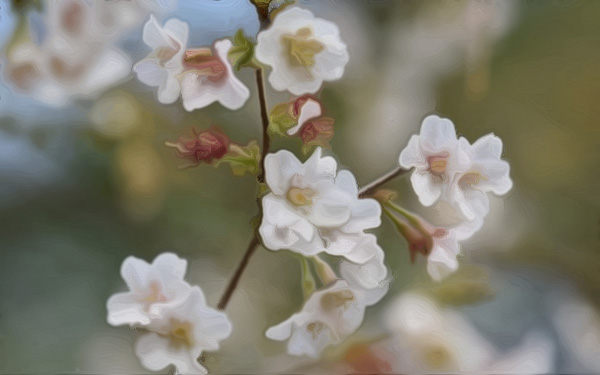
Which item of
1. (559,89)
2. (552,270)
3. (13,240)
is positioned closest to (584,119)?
(559,89)

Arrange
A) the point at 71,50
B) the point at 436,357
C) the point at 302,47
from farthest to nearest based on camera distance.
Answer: the point at 436,357 → the point at 71,50 → the point at 302,47

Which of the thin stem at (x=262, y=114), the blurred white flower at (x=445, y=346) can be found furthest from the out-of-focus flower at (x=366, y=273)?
the blurred white flower at (x=445, y=346)

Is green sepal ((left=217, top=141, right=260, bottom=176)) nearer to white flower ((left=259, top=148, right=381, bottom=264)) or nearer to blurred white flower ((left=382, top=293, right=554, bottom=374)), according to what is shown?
white flower ((left=259, top=148, right=381, bottom=264))

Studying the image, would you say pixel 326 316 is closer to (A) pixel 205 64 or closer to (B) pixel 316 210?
(B) pixel 316 210

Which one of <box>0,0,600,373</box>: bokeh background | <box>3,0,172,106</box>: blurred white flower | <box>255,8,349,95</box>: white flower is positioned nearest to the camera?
<box>255,8,349,95</box>: white flower

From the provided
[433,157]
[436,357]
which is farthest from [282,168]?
[436,357]

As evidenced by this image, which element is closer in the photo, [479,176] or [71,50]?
[479,176]

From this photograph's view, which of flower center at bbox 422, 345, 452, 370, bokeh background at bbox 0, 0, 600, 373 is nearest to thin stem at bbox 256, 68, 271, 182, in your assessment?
bokeh background at bbox 0, 0, 600, 373
